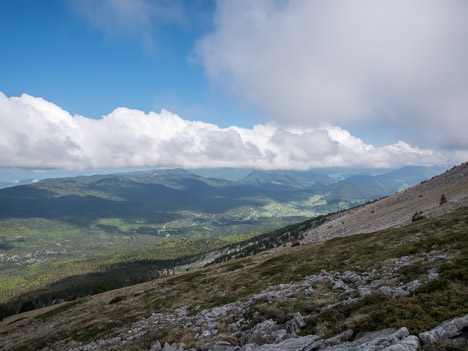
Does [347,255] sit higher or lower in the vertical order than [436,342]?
lower

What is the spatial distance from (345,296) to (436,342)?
1010 cm

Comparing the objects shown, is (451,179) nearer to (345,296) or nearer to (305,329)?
(345,296)

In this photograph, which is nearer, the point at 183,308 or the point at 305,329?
the point at 305,329

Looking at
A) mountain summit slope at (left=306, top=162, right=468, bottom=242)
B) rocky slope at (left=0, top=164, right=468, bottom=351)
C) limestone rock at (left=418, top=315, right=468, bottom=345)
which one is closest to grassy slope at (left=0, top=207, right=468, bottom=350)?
rocky slope at (left=0, top=164, right=468, bottom=351)

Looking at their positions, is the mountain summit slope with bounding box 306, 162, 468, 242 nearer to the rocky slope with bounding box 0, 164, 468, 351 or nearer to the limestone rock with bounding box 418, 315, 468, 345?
the rocky slope with bounding box 0, 164, 468, 351

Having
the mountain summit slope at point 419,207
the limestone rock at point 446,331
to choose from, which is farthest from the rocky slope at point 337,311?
the mountain summit slope at point 419,207

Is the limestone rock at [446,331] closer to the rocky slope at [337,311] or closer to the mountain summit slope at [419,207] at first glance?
the rocky slope at [337,311]

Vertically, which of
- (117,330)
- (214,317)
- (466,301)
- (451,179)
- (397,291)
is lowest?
(117,330)

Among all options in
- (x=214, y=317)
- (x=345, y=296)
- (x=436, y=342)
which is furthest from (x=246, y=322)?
(x=436, y=342)

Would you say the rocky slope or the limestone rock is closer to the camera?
the limestone rock

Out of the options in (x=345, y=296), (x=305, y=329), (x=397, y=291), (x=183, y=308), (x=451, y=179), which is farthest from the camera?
(x=451, y=179)

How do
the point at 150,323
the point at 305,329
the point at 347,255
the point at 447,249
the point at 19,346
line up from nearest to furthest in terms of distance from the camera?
the point at 305,329, the point at 447,249, the point at 150,323, the point at 347,255, the point at 19,346

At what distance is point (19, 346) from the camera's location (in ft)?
108

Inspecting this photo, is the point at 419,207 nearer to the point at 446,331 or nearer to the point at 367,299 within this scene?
the point at 367,299
